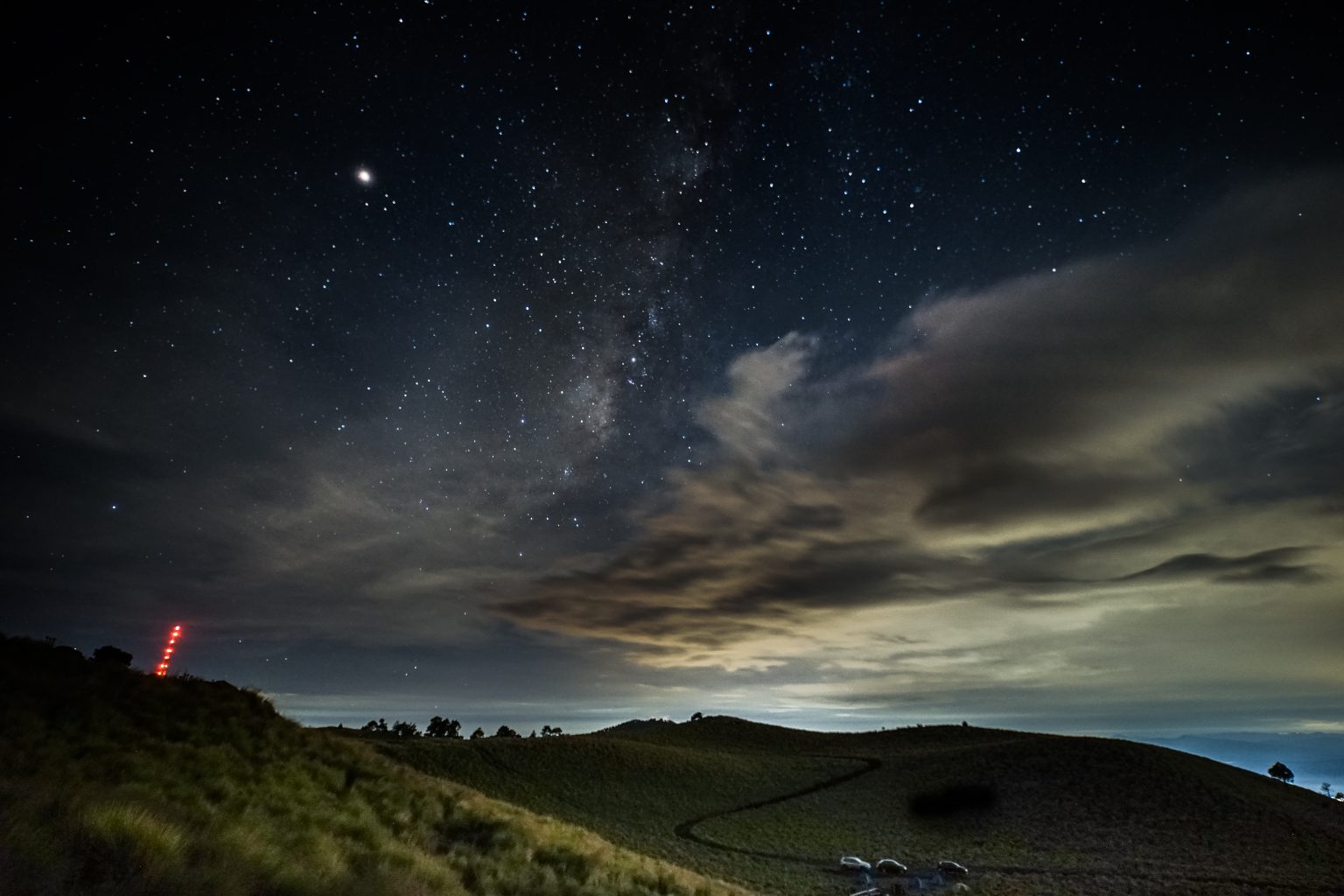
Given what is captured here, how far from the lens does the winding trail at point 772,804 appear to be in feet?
126

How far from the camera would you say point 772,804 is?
54062mm

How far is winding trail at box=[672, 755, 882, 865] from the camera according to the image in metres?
38.3

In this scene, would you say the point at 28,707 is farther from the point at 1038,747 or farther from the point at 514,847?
the point at 1038,747

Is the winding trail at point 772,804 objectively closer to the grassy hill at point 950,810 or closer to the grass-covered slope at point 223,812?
the grassy hill at point 950,810

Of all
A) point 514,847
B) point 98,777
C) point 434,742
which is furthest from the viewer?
point 434,742

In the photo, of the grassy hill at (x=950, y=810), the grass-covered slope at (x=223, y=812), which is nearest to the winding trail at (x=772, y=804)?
the grassy hill at (x=950, y=810)

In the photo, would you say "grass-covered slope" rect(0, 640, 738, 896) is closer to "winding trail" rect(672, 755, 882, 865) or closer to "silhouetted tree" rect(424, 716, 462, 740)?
"winding trail" rect(672, 755, 882, 865)

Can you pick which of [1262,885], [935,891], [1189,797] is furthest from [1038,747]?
[935,891]

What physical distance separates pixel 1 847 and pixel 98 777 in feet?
18.3

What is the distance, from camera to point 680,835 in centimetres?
4259

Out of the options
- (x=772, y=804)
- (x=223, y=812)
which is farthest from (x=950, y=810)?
(x=223, y=812)

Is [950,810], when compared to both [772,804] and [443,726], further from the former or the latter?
[443,726]

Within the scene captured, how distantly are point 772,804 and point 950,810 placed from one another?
14090 mm

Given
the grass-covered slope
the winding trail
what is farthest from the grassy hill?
the grass-covered slope
